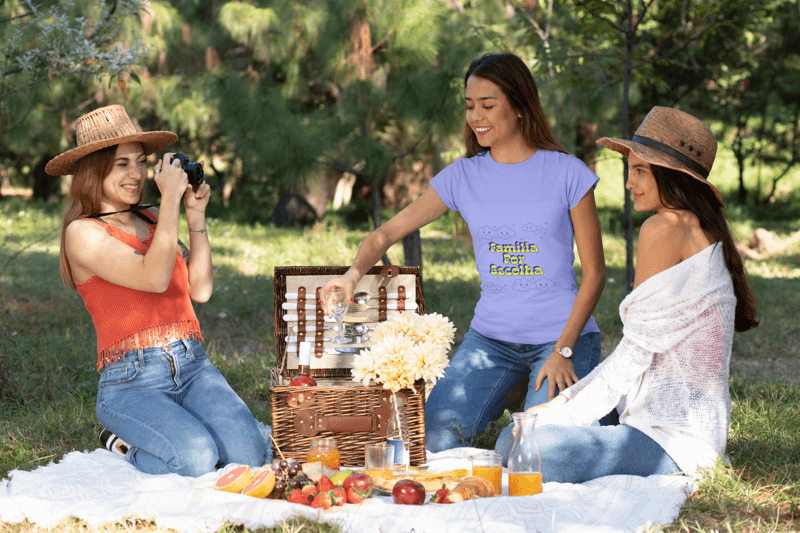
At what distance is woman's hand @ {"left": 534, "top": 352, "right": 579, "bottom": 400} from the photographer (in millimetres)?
2865

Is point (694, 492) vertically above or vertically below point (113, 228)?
below

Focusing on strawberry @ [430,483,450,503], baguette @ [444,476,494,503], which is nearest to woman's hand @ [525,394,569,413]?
baguette @ [444,476,494,503]

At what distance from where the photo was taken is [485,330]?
10.4 ft

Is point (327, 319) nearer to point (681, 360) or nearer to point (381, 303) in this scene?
point (381, 303)

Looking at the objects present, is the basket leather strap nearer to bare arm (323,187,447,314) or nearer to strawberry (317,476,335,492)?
bare arm (323,187,447,314)

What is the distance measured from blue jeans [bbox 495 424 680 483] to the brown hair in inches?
73.6

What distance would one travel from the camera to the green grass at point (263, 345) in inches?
99.4

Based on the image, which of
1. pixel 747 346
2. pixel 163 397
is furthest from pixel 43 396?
pixel 747 346

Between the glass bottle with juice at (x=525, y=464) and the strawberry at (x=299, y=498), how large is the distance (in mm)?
667

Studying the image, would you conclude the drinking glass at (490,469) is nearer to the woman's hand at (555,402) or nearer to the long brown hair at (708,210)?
the woman's hand at (555,402)

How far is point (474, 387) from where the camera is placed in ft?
10.2

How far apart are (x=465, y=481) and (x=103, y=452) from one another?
5.02ft

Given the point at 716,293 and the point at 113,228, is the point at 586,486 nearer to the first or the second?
the point at 716,293

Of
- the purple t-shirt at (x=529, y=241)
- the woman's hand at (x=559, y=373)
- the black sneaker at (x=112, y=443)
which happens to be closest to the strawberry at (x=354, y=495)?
the woman's hand at (x=559, y=373)
